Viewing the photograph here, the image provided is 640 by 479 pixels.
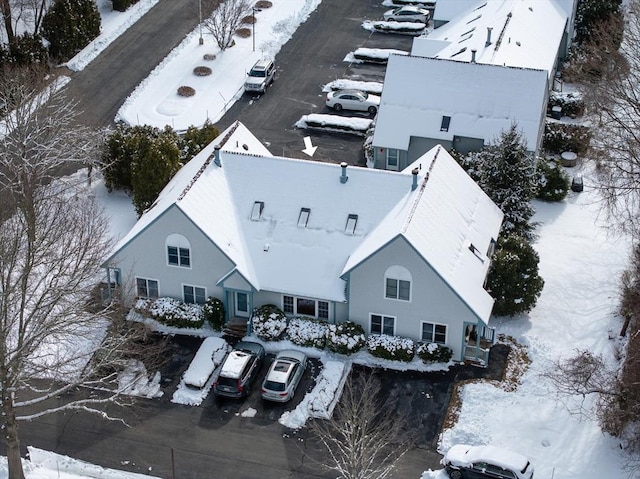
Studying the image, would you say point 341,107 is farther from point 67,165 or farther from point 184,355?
point 184,355

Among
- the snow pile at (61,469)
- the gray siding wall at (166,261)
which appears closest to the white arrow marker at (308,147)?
the gray siding wall at (166,261)

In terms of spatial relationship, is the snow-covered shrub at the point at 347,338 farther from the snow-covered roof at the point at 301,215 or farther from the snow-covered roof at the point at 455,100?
the snow-covered roof at the point at 455,100

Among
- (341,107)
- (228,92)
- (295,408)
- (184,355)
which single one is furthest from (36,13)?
(295,408)

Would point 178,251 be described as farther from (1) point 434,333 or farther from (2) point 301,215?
(1) point 434,333

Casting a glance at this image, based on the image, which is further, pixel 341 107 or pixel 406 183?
pixel 341 107

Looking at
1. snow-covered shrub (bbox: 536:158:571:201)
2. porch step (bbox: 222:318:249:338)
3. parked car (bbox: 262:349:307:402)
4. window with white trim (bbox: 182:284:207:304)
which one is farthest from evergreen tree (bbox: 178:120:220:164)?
snow-covered shrub (bbox: 536:158:571:201)

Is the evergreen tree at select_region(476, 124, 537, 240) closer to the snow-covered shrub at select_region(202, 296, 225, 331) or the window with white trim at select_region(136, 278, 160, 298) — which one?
the snow-covered shrub at select_region(202, 296, 225, 331)
